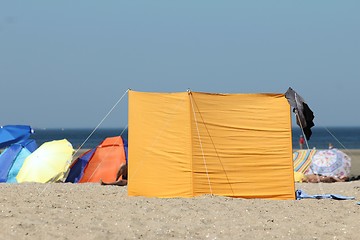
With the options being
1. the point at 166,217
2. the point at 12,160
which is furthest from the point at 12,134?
the point at 166,217

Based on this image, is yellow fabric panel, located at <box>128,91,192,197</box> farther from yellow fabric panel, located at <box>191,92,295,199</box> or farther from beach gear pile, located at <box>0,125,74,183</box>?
beach gear pile, located at <box>0,125,74,183</box>

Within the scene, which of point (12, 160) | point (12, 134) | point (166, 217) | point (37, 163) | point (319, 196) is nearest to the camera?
point (166, 217)

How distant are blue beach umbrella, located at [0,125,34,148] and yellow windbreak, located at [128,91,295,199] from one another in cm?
782

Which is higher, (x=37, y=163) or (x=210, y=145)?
(x=37, y=163)

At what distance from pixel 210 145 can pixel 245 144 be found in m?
0.60

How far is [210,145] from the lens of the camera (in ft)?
39.3

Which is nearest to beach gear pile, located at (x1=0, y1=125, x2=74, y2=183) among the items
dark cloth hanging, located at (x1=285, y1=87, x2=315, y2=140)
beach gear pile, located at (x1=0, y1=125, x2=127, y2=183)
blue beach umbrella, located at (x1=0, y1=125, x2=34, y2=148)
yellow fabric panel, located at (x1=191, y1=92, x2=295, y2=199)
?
beach gear pile, located at (x1=0, y1=125, x2=127, y2=183)

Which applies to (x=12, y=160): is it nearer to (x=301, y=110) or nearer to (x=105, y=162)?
(x=105, y=162)

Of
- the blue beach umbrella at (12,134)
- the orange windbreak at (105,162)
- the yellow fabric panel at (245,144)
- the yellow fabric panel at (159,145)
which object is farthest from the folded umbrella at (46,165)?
the yellow fabric panel at (245,144)

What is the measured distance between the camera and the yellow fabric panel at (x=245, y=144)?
11967 millimetres

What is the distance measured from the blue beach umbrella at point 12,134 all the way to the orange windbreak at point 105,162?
3740 millimetres

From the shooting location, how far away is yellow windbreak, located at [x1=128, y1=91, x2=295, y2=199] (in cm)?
1189

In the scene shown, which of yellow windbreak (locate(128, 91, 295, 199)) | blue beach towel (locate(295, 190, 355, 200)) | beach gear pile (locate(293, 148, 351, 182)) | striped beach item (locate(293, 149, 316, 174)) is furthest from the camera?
striped beach item (locate(293, 149, 316, 174))

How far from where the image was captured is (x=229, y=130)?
1213cm
